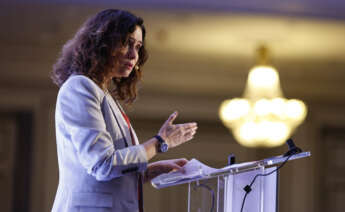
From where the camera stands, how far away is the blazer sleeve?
143cm

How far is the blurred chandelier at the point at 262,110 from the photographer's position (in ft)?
19.6

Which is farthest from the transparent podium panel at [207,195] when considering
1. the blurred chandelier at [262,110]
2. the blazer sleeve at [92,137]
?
the blurred chandelier at [262,110]

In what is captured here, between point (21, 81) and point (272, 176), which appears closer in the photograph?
point (272, 176)

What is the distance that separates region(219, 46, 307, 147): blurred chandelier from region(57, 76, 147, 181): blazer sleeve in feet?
14.9

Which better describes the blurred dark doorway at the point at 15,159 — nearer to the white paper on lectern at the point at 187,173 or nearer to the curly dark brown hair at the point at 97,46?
the curly dark brown hair at the point at 97,46

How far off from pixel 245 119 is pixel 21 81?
107 inches

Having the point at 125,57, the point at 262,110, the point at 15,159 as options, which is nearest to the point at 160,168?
the point at 125,57

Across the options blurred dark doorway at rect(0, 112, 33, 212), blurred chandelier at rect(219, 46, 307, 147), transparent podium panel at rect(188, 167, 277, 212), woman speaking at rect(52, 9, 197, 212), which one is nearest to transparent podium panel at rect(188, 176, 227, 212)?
transparent podium panel at rect(188, 167, 277, 212)

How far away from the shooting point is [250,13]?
526 cm

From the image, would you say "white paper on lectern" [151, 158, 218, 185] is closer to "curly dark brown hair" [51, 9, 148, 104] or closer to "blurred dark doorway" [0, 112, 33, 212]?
"curly dark brown hair" [51, 9, 148, 104]

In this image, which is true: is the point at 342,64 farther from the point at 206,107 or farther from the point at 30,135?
the point at 30,135

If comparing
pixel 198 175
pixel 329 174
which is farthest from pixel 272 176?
pixel 329 174

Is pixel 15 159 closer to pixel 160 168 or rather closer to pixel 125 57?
pixel 160 168

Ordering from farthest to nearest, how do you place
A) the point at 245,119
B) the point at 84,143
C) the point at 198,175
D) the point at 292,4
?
the point at 245,119 → the point at 292,4 → the point at 198,175 → the point at 84,143
